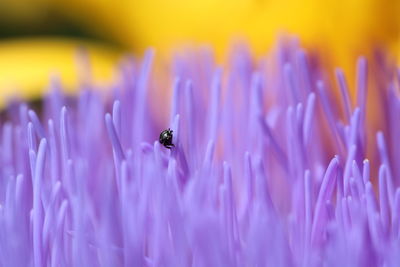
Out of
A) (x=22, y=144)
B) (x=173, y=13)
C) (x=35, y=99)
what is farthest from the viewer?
(x=173, y=13)

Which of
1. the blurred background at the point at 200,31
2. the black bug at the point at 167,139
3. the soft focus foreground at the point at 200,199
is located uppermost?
the blurred background at the point at 200,31

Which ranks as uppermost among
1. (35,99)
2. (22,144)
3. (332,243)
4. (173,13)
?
(173,13)

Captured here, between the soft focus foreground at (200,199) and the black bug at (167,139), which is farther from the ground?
the black bug at (167,139)

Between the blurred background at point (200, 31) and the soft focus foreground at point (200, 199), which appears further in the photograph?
the blurred background at point (200, 31)

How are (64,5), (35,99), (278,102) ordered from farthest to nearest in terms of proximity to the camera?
(64,5) → (35,99) → (278,102)

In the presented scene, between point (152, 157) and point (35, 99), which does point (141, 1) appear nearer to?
point (35, 99)

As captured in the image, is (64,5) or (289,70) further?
(64,5)

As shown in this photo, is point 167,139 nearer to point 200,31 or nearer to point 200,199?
point 200,199

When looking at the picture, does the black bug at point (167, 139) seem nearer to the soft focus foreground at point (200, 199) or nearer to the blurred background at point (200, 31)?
the soft focus foreground at point (200, 199)

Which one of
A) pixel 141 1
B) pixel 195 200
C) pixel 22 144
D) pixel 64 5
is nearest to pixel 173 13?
pixel 141 1

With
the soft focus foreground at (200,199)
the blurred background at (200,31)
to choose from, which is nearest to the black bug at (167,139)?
the soft focus foreground at (200,199)
